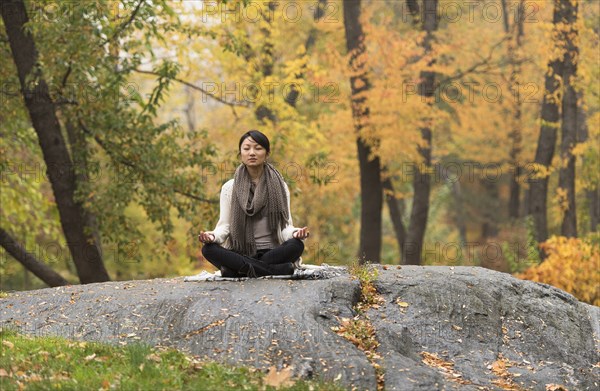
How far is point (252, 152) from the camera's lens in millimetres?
7863

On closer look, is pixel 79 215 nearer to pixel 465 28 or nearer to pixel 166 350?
pixel 166 350

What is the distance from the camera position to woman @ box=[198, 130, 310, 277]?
7.77 metres

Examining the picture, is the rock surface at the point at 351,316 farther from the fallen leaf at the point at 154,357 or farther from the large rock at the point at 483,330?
the fallen leaf at the point at 154,357

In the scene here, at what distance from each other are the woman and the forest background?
1.05 meters

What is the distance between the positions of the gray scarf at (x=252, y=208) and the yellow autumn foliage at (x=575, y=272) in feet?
24.6

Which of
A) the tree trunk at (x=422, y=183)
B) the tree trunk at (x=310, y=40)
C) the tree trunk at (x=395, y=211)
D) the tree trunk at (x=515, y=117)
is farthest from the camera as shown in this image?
the tree trunk at (x=515, y=117)

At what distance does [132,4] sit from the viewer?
36.9 ft

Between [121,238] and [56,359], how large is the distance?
6.68 metres

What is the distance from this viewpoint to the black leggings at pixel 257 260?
775cm

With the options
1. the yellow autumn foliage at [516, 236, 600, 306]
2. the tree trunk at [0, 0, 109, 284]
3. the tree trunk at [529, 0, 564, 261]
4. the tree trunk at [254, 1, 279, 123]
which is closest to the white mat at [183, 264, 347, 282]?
the tree trunk at [0, 0, 109, 284]

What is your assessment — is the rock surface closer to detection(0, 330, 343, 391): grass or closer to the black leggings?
the black leggings

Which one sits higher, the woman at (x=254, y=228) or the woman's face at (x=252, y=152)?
the woman's face at (x=252, y=152)

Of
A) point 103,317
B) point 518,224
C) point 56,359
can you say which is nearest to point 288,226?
point 103,317

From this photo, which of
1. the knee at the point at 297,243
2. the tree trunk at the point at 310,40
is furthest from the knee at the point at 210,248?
the tree trunk at the point at 310,40
